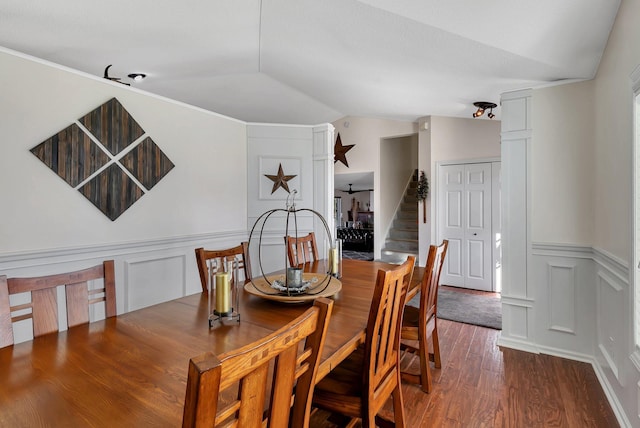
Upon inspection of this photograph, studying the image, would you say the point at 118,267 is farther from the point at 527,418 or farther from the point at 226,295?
the point at 527,418

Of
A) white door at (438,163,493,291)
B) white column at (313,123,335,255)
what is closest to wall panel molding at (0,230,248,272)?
white column at (313,123,335,255)

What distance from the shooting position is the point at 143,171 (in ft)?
9.49

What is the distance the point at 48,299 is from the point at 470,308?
3935 millimetres

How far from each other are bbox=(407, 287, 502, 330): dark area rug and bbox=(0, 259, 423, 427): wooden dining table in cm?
241

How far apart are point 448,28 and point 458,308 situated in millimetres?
3019

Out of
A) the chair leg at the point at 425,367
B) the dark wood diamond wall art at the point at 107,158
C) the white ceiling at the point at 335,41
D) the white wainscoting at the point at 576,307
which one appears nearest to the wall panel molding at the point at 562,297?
the white wainscoting at the point at 576,307

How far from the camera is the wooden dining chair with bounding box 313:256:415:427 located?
130 centimetres

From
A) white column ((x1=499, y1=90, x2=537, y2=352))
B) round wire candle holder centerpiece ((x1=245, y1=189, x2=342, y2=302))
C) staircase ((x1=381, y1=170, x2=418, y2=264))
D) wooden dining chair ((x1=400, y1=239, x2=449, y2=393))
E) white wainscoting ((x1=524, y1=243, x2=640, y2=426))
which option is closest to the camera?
round wire candle holder centerpiece ((x1=245, y1=189, x2=342, y2=302))

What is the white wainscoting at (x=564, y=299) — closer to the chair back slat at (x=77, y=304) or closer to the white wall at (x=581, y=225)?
the white wall at (x=581, y=225)

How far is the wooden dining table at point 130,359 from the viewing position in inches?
30.4

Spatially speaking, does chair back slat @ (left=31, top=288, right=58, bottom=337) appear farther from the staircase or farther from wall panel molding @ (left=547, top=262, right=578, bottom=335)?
the staircase

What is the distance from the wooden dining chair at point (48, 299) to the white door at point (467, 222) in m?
4.52

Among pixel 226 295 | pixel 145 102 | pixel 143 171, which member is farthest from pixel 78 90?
pixel 226 295

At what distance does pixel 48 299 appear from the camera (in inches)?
50.5
